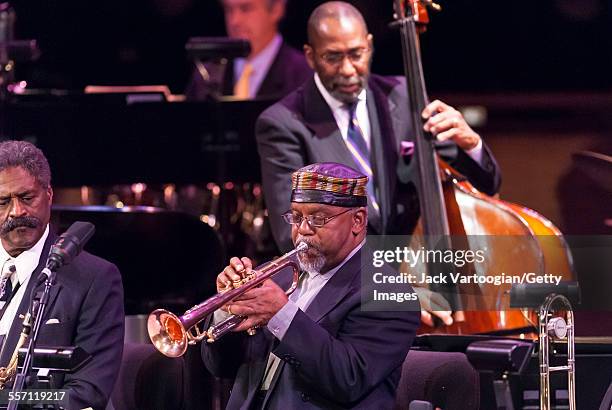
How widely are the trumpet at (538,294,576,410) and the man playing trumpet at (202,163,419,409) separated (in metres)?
0.45

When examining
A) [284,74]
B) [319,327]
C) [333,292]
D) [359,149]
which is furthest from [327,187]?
[284,74]

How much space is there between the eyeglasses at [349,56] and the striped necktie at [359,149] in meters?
0.20

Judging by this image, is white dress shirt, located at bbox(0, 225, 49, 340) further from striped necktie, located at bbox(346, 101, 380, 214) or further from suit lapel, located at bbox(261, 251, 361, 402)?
striped necktie, located at bbox(346, 101, 380, 214)

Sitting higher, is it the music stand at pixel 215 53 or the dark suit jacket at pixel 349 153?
the music stand at pixel 215 53

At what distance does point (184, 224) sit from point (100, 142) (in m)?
0.99

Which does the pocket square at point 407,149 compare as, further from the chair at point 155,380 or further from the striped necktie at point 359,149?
the chair at point 155,380

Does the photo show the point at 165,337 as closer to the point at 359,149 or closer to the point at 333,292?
the point at 333,292

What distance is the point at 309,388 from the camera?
162 inches

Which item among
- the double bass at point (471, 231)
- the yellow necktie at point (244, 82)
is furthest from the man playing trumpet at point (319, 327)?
the yellow necktie at point (244, 82)

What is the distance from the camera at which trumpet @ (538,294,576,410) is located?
3.95 meters

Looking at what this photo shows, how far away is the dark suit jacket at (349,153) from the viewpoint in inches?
220

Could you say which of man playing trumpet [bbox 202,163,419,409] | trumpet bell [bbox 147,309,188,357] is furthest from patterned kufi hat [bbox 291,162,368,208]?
trumpet bell [bbox 147,309,188,357]

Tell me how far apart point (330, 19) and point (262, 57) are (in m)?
3.01

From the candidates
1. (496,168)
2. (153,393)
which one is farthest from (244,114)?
(153,393)
